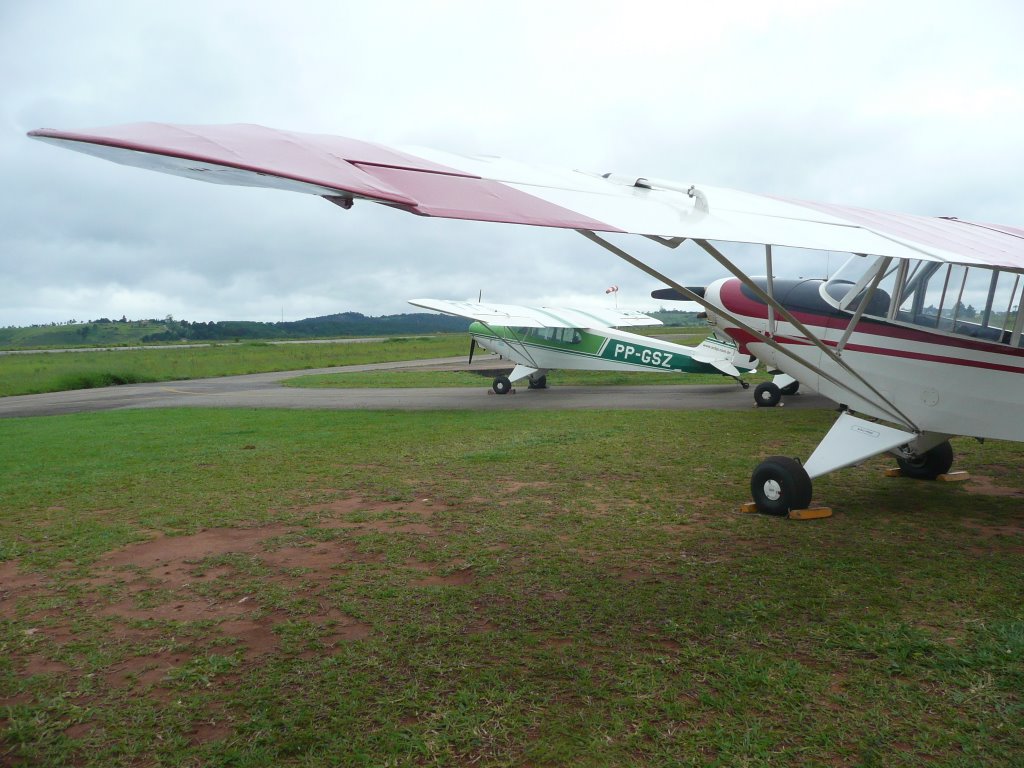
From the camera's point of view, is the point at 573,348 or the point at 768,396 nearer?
the point at 768,396

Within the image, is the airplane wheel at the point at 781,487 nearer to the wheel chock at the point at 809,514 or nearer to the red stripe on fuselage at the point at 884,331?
the wheel chock at the point at 809,514

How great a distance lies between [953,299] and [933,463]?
247cm

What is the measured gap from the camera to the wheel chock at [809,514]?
6.06 m

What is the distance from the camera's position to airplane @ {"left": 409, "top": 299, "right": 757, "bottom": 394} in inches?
694

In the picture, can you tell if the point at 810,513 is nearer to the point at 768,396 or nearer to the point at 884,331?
the point at 884,331

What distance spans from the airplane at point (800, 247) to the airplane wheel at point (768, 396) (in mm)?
6474

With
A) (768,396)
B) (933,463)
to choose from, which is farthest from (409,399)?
(933,463)

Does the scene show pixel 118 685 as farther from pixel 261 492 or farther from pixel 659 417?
pixel 659 417

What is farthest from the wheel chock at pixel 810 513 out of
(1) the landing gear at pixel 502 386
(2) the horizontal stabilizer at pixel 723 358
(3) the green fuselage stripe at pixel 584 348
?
(1) the landing gear at pixel 502 386

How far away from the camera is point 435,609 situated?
421cm

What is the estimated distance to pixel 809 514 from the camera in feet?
20.0

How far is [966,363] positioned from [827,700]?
403cm

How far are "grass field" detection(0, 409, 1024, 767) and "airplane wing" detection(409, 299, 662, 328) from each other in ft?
33.4

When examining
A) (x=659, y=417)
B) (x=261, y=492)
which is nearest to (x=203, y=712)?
(x=261, y=492)
